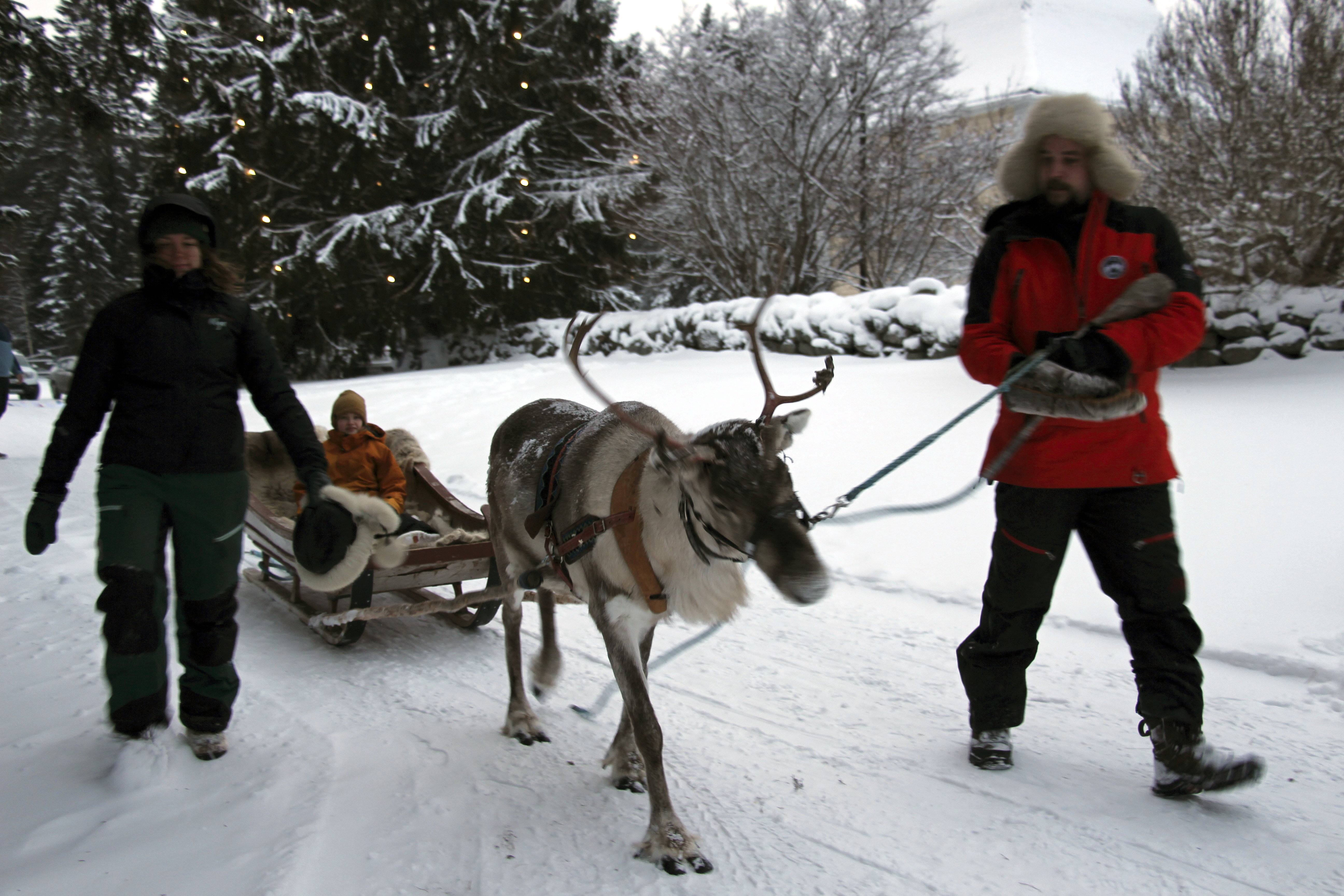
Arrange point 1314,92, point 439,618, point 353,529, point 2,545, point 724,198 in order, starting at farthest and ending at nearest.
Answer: point 724,198
point 1314,92
point 2,545
point 439,618
point 353,529

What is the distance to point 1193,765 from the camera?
8.68 ft

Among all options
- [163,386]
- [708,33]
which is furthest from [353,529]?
[708,33]

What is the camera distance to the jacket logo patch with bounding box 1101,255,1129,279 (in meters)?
2.74

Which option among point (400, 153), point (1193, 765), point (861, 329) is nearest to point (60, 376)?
point (400, 153)

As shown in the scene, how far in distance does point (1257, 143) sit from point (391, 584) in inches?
324

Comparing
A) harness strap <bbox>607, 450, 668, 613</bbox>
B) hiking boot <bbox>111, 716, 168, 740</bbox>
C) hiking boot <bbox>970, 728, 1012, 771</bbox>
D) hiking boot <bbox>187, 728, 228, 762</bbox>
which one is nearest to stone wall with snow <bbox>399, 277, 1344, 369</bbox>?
harness strap <bbox>607, 450, 668, 613</bbox>

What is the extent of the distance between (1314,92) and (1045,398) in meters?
6.76

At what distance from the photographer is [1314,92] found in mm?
6949

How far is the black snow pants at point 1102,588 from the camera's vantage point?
271cm

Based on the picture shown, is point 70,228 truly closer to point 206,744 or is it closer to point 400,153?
point 400,153

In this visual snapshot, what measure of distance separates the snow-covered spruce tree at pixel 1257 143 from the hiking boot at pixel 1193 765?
21.0ft

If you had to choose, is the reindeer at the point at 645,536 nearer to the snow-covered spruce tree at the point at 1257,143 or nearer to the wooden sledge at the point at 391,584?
the wooden sledge at the point at 391,584

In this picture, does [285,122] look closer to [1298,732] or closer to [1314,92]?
[1314,92]

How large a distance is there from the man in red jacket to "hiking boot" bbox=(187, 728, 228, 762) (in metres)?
2.80
